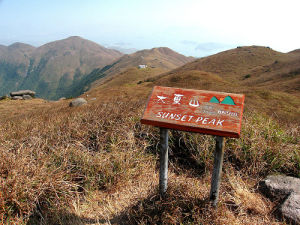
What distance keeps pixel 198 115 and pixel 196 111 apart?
77mm

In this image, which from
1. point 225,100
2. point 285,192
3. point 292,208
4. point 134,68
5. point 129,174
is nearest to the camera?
point 225,100

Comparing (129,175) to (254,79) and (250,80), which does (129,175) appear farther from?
(254,79)

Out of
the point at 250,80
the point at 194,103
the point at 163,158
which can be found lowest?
the point at 163,158

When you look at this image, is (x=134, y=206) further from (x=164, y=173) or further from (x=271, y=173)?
(x=271, y=173)

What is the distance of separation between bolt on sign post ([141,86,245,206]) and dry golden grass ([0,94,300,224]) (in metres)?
0.44

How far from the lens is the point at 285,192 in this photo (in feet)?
11.7

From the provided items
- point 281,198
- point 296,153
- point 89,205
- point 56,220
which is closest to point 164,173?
point 89,205

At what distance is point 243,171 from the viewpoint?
14.3 feet

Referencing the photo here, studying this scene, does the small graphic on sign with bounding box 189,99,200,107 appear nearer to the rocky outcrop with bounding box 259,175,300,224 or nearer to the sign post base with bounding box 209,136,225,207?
the sign post base with bounding box 209,136,225,207

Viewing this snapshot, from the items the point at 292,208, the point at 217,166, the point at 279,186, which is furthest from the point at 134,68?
the point at 217,166

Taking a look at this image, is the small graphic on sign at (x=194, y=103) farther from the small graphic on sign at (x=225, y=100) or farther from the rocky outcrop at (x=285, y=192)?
the rocky outcrop at (x=285, y=192)

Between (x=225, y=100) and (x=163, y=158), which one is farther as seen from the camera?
(x=163, y=158)

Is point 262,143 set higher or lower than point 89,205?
higher

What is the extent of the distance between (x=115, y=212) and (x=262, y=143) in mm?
3125
